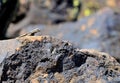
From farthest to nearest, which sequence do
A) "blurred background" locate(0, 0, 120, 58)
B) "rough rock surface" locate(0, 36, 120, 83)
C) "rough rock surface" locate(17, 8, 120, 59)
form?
1. "rough rock surface" locate(17, 8, 120, 59)
2. "blurred background" locate(0, 0, 120, 58)
3. "rough rock surface" locate(0, 36, 120, 83)

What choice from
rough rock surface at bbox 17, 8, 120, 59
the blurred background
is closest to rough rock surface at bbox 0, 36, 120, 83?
the blurred background

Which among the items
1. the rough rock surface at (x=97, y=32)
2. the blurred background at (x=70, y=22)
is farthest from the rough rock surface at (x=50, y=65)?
the rough rock surface at (x=97, y=32)

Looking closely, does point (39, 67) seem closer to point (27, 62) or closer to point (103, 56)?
point (27, 62)

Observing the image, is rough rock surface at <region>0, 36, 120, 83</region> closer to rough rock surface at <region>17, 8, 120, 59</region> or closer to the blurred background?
the blurred background

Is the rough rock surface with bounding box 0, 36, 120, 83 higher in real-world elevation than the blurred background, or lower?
higher

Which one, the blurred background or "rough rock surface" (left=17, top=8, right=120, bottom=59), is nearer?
the blurred background

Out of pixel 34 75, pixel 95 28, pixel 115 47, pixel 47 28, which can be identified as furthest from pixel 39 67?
pixel 47 28
